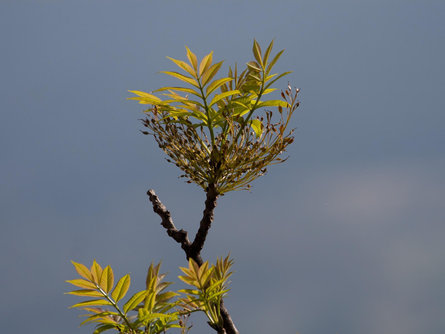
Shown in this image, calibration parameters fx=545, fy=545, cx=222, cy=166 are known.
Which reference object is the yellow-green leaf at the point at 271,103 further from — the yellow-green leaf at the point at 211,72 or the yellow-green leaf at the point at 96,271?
the yellow-green leaf at the point at 96,271

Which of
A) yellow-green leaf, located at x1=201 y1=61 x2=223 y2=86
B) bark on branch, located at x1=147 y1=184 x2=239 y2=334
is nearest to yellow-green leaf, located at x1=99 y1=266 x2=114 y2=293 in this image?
bark on branch, located at x1=147 y1=184 x2=239 y2=334

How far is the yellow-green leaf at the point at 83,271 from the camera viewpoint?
160 cm

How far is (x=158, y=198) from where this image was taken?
94.1 inches

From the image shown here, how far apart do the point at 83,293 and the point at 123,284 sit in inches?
4.8

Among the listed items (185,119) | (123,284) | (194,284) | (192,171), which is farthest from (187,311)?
(185,119)

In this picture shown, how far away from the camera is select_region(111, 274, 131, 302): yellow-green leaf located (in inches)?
65.1

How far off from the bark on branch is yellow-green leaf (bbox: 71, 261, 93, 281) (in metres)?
0.69

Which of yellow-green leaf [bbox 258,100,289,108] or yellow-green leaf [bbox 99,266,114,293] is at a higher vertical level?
yellow-green leaf [bbox 258,100,289,108]

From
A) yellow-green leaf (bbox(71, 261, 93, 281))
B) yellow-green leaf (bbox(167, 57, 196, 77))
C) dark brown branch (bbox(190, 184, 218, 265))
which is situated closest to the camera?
yellow-green leaf (bbox(71, 261, 93, 281))

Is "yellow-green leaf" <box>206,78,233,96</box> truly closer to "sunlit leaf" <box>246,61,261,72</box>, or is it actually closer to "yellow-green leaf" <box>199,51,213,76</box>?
"yellow-green leaf" <box>199,51,213,76</box>

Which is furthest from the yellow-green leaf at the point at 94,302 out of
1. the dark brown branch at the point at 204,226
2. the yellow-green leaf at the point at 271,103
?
the yellow-green leaf at the point at 271,103

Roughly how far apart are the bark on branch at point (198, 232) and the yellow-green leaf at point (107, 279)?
0.63m

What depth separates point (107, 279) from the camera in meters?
1.64

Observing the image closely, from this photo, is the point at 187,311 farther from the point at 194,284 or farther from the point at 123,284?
the point at 123,284
